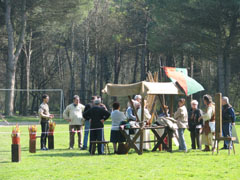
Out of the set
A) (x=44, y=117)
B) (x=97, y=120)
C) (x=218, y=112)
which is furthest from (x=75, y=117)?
(x=218, y=112)

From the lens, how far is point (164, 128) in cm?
1467

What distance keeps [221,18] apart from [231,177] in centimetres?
2831

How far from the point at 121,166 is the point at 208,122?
455 cm

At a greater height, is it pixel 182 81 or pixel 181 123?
pixel 182 81

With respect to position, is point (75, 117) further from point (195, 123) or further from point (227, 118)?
point (227, 118)

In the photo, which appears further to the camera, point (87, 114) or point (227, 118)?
point (227, 118)

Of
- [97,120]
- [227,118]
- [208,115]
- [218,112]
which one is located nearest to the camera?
[218,112]

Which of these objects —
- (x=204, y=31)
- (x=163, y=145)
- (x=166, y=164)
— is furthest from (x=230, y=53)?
(x=166, y=164)

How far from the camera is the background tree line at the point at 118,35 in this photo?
37.1 m

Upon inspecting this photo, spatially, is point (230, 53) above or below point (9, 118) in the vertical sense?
above

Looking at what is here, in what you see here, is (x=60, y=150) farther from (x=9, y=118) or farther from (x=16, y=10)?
(x=16, y=10)

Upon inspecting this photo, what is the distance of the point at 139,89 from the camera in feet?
45.5

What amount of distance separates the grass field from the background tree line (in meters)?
22.6

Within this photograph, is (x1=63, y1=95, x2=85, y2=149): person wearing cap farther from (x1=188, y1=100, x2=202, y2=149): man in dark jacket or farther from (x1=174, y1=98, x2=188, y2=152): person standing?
(x1=188, y1=100, x2=202, y2=149): man in dark jacket
